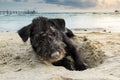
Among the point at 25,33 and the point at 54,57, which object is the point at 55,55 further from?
the point at 25,33

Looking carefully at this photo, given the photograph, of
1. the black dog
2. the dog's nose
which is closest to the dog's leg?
the black dog

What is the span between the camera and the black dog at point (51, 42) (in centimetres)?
655

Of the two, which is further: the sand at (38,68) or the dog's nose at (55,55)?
the dog's nose at (55,55)

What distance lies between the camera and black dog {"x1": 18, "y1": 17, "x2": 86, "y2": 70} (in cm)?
655

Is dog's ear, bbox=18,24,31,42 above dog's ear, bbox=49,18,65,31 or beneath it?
beneath

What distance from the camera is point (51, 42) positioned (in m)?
6.72

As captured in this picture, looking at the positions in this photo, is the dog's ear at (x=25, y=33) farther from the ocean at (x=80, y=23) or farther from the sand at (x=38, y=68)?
the ocean at (x=80, y=23)

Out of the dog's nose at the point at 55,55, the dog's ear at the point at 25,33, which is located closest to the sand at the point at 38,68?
the dog's nose at the point at 55,55

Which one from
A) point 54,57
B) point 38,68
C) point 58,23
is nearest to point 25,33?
point 58,23

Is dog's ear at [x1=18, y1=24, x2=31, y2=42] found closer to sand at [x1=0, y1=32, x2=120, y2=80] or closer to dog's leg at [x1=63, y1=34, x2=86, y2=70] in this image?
sand at [x1=0, y1=32, x2=120, y2=80]

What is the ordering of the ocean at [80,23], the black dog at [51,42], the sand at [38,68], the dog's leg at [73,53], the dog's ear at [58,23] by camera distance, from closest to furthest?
the sand at [38,68], the black dog at [51,42], the dog's leg at [73,53], the dog's ear at [58,23], the ocean at [80,23]

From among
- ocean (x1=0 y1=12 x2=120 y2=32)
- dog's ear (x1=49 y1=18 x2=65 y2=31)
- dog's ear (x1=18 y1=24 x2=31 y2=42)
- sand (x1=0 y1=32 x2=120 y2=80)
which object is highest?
dog's ear (x1=49 y1=18 x2=65 y2=31)

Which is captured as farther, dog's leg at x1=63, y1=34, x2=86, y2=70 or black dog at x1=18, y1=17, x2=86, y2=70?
dog's leg at x1=63, y1=34, x2=86, y2=70

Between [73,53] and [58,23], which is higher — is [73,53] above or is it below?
below
